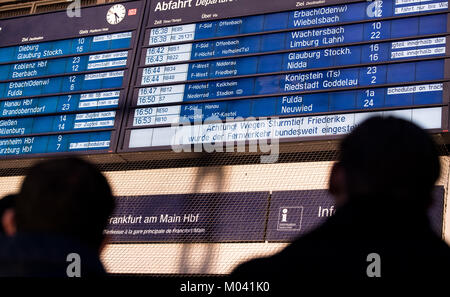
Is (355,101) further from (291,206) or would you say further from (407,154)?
(407,154)

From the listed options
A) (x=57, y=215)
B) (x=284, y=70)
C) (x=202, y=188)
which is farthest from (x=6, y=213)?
(x=202, y=188)

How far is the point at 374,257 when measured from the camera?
1627mm

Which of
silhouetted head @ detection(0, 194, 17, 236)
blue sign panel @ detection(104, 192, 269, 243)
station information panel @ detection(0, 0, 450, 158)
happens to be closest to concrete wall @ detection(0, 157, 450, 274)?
blue sign panel @ detection(104, 192, 269, 243)

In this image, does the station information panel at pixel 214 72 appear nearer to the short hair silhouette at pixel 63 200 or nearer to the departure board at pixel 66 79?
the departure board at pixel 66 79

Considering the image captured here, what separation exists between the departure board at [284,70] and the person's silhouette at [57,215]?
10.7 ft

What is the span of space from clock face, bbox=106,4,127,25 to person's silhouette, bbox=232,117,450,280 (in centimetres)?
461

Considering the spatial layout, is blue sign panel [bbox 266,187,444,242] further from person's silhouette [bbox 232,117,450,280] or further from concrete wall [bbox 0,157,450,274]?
person's silhouette [bbox 232,117,450,280]

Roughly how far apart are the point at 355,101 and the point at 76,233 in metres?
3.40

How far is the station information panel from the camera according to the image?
4.62 m

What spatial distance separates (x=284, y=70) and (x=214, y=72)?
1.84ft

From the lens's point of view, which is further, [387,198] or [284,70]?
[284,70]

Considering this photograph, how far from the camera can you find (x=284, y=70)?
4.96 meters

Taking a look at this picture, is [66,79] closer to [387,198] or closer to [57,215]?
[57,215]
